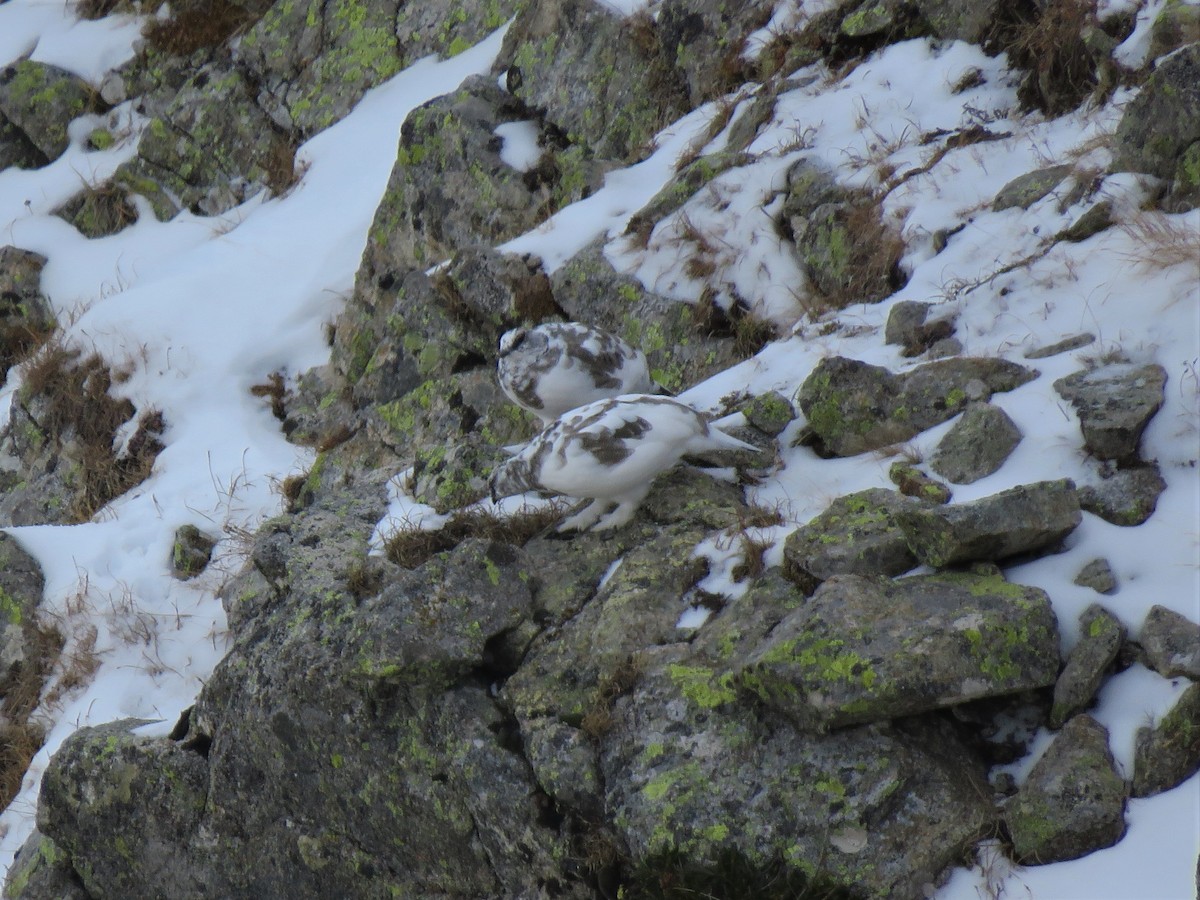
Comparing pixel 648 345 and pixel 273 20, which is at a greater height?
pixel 273 20

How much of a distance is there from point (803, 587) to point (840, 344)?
216 cm

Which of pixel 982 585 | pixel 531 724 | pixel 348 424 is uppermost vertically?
pixel 982 585

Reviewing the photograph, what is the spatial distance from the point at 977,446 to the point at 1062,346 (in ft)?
2.67

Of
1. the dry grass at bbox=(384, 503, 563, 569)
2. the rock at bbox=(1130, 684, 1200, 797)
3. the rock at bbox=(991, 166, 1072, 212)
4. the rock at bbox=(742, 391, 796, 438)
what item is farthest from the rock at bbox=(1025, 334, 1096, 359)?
the dry grass at bbox=(384, 503, 563, 569)

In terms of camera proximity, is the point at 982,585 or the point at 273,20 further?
the point at 273,20

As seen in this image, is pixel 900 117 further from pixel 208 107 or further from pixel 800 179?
pixel 208 107

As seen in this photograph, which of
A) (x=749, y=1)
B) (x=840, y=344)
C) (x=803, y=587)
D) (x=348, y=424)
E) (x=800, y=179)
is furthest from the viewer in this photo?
(x=749, y=1)

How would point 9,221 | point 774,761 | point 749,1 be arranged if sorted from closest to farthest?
point 774,761 → point 749,1 → point 9,221

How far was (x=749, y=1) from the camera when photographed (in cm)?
933

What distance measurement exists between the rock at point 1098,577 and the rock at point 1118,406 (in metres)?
0.58

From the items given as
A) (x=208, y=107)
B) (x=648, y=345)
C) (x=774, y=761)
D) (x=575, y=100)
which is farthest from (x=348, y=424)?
(x=208, y=107)

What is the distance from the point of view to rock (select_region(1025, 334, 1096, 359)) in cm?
519

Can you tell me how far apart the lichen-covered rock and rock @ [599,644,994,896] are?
33.1 feet

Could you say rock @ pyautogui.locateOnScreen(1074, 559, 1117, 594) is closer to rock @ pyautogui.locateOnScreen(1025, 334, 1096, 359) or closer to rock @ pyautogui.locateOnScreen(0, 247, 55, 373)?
rock @ pyautogui.locateOnScreen(1025, 334, 1096, 359)
